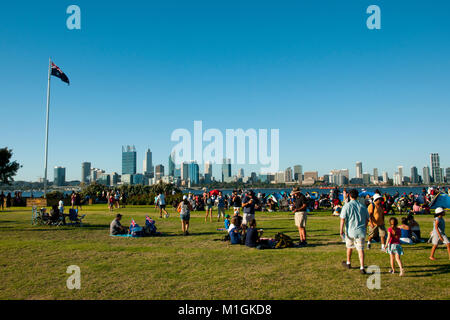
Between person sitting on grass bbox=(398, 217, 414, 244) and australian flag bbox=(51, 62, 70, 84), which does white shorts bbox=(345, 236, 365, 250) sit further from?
australian flag bbox=(51, 62, 70, 84)

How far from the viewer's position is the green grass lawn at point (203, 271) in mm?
6105

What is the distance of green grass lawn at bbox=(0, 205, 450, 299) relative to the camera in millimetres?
6105

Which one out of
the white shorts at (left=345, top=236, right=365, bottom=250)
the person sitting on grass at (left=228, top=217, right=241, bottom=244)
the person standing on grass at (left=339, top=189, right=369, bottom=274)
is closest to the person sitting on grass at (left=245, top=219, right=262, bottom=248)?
the person sitting on grass at (left=228, top=217, right=241, bottom=244)

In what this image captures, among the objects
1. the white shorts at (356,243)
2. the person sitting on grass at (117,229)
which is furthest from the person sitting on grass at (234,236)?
the person sitting on grass at (117,229)

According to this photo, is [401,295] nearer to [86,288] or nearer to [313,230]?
[86,288]

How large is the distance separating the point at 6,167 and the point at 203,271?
4847 cm

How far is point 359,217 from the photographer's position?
7.61 metres

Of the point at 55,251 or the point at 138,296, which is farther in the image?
the point at 55,251

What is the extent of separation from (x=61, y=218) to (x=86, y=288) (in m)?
13.2

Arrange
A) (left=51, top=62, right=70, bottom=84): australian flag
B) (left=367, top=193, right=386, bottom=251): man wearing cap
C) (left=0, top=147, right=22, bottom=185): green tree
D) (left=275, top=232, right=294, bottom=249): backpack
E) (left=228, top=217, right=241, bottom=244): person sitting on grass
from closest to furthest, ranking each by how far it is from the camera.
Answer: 1. (left=367, top=193, right=386, bottom=251): man wearing cap
2. (left=275, top=232, right=294, bottom=249): backpack
3. (left=228, top=217, right=241, bottom=244): person sitting on grass
4. (left=51, top=62, right=70, bottom=84): australian flag
5. (left=0, top=147, right=22, bottom=185): green tree

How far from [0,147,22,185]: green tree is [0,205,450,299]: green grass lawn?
40.0 meters

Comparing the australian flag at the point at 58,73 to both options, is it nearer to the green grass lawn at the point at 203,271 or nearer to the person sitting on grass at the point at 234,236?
the green grass lawn at the point at 203,271
